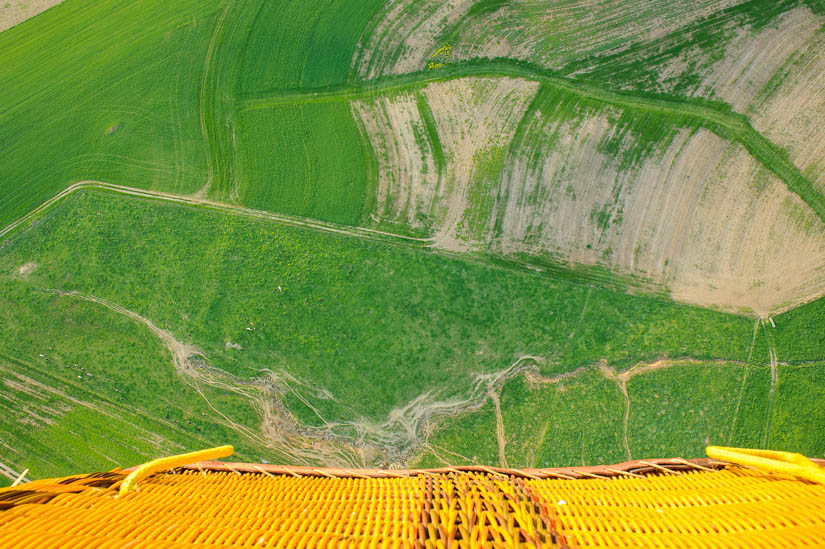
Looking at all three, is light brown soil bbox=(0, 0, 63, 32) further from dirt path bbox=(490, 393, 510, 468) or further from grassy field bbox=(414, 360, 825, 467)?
dirt path bbox=(490, 393, 510, 468)

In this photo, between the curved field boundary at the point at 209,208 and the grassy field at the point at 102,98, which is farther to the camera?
the grassy field at the point at 102,98

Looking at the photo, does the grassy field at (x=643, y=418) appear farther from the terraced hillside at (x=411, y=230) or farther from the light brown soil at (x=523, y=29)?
the light brown soil at (x=523, y=29)

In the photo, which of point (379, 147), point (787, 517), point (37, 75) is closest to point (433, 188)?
point (379, 147)

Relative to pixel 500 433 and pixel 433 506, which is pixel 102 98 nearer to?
pixel 433 506

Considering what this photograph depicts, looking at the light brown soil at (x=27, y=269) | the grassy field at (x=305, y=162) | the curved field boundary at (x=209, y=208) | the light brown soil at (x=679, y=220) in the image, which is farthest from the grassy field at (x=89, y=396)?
the light brown soil at (x=679, y=220)

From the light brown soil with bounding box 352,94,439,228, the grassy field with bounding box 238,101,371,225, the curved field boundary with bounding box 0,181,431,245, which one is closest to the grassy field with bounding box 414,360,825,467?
the curved field boundary with bounding box 0,181,431,245

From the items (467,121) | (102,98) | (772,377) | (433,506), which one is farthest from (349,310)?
(772,377)
